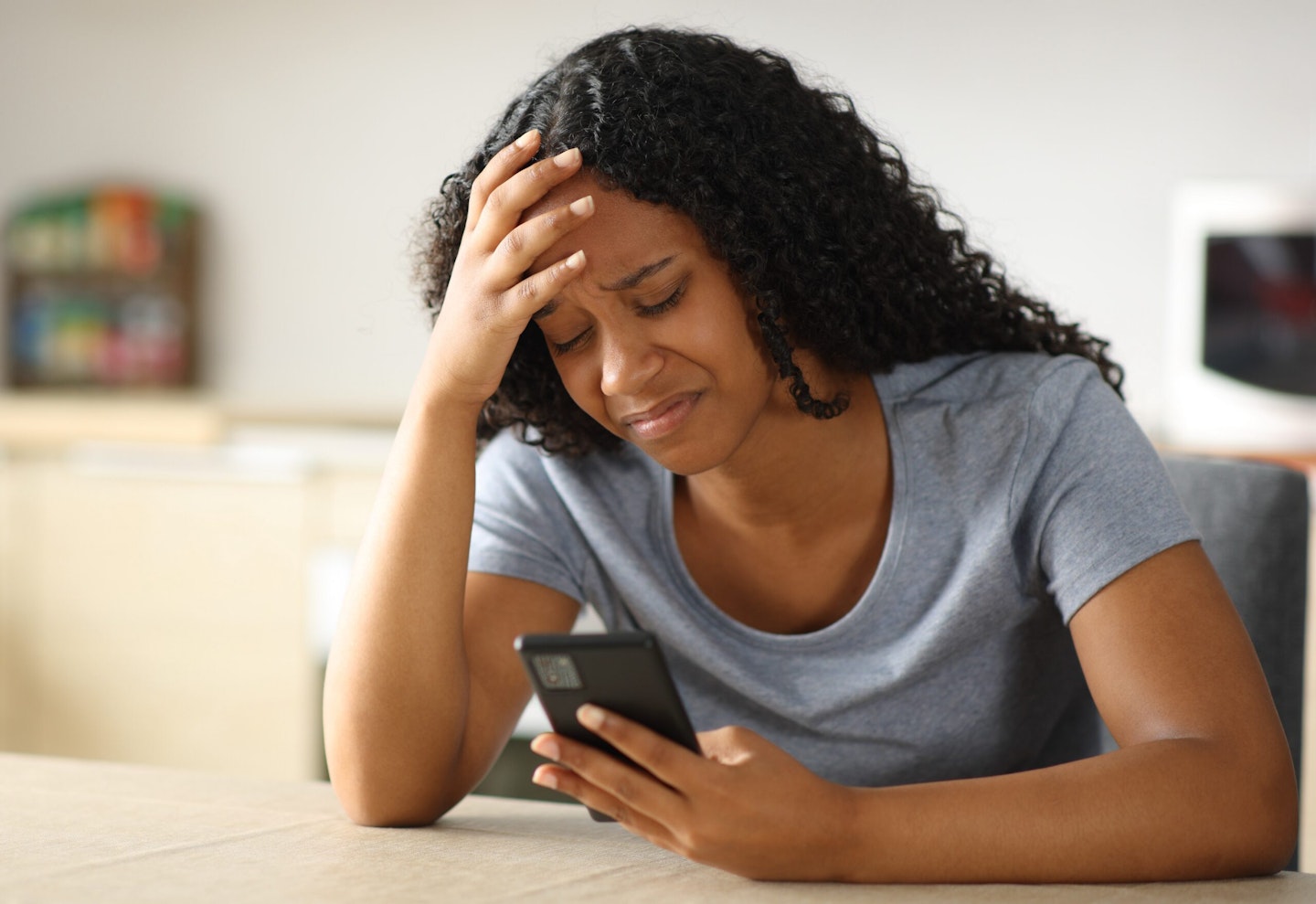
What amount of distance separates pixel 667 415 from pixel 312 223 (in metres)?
2.84

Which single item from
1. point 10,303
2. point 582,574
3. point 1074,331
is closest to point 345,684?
point 582,574

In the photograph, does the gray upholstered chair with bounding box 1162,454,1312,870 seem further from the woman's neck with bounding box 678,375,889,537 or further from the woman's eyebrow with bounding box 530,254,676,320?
the woman's eyebrow with bounding box 530,254,676,320

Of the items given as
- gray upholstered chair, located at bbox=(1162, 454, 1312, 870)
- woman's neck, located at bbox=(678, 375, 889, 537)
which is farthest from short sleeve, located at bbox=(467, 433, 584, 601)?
gray upholstered chair, located at bbox=(1162, 454, 1312, 870)

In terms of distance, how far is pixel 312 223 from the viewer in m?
3.74

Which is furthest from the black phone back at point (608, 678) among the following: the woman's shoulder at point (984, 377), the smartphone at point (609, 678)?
the woman's shoulder at point (984, 377)

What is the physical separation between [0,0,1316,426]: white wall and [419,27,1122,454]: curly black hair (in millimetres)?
1582

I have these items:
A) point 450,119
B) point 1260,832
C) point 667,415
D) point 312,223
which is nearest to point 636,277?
point 667,415

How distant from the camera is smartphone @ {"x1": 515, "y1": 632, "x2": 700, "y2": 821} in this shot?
838 mm

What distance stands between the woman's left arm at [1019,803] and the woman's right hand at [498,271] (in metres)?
0.37

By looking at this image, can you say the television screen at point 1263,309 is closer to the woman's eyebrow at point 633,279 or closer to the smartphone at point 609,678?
the woman's eyebrow at point 633,279

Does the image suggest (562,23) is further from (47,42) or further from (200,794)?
(200,794)

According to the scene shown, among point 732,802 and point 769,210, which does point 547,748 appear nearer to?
point 732,802

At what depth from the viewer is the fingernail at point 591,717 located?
2.83ft

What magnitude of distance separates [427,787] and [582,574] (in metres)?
0.31
